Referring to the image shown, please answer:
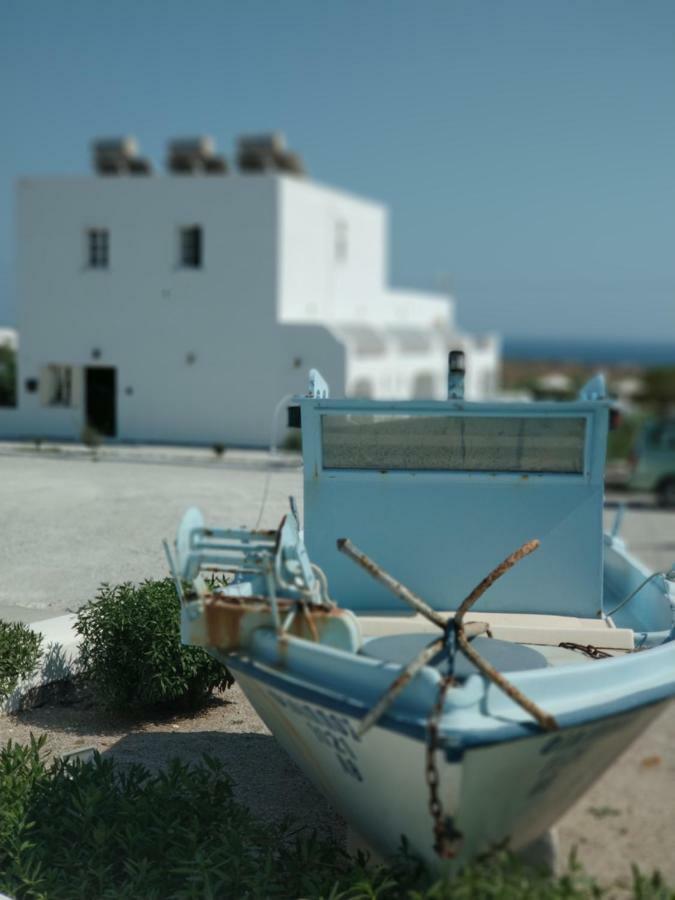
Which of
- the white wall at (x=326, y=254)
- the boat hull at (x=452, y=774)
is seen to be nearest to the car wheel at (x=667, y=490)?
the white wall at (x=326, y=254)

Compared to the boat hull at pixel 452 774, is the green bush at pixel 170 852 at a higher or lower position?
lower

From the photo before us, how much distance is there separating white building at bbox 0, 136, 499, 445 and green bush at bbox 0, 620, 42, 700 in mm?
18841

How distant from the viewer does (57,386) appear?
28.8 metres

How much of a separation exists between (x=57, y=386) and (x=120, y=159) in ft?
22.8

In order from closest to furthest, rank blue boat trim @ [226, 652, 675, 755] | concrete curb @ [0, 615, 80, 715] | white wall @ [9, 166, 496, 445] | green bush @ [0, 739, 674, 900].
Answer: blue boat trim @ [226, 652, 675, 755] → green bush @ [0, 739, 674, 900] → concrete curb @ [0, 615, 80, 715] → white wall @ [9, 166, 496, 445]

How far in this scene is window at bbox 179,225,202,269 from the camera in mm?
28750

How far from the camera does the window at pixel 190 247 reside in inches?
1132

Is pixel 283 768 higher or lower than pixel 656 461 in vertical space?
lower

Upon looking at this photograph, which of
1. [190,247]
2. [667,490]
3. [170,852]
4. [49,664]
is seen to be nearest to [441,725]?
[170,852]

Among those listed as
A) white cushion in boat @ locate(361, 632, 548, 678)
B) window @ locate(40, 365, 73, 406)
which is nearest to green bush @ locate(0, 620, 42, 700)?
white cushion in boat @ locate(361, 632, 548, 678)

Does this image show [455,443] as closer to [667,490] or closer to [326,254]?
[667,490]

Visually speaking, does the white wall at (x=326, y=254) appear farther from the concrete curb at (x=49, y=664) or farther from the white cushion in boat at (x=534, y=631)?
the white cushion in boat at (x=534, y=631)

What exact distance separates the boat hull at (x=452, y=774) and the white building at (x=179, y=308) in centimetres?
2101

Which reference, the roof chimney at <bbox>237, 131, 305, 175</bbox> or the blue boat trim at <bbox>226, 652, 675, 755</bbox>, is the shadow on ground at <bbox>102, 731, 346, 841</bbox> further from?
the roof chimney at <bbox>237, 131, 305, 175</bbox>
